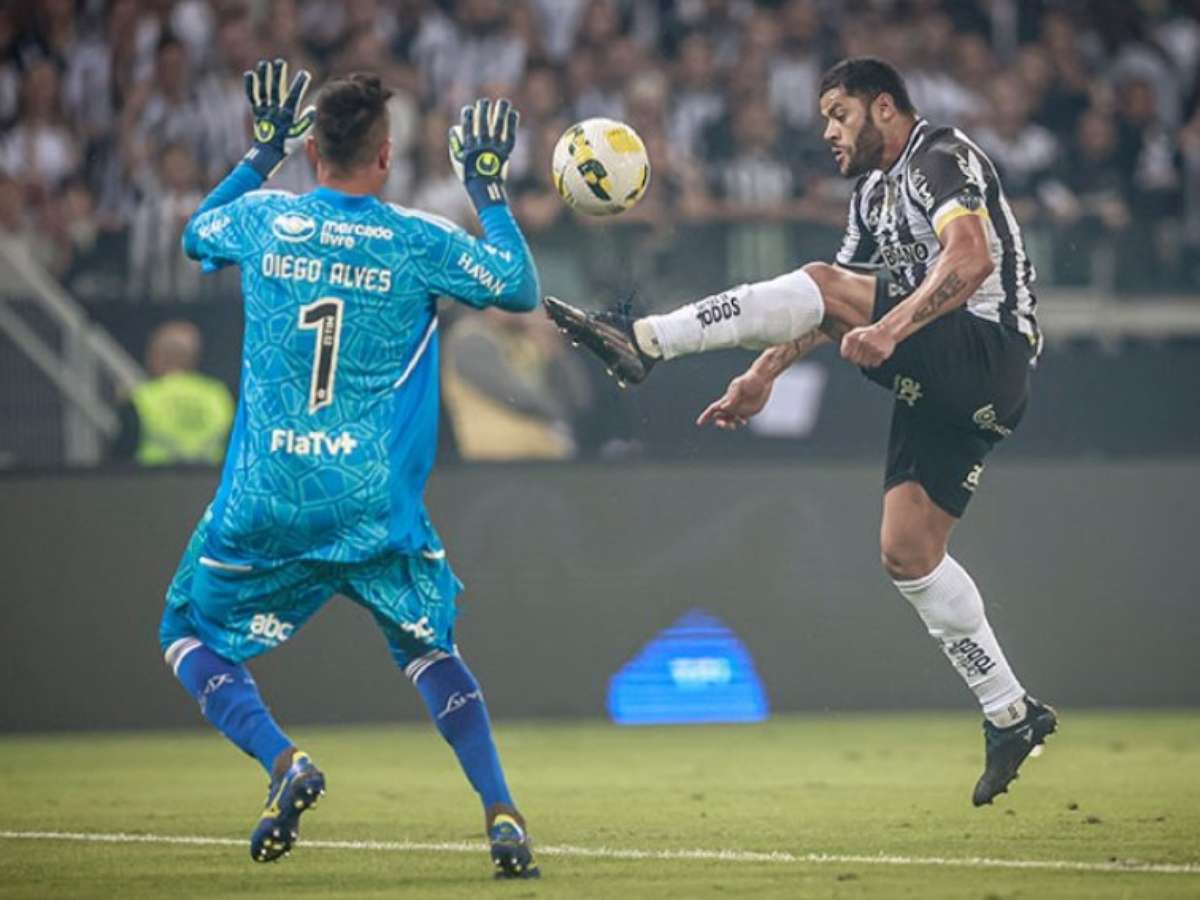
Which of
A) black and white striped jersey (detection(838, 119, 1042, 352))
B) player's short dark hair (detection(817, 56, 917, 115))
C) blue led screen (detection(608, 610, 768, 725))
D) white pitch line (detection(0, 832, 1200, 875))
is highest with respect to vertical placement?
player's short dark hair (detection(817, 56, 917, 115))

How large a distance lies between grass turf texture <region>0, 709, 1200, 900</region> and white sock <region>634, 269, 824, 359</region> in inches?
66.1

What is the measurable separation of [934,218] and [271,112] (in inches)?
88.2

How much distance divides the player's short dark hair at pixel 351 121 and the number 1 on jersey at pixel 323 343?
0.42 metres

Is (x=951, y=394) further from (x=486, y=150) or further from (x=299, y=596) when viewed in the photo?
(x=299, y=596)

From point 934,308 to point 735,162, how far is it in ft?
26.1

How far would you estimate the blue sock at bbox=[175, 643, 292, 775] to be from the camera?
274 inches

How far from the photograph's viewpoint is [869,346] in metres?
7.54

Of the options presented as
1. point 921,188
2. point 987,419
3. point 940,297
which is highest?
point 921,188

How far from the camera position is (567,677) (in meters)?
12.6

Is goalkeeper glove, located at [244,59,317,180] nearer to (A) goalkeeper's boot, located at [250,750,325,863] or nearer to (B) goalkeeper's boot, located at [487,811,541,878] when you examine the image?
(A) goalkeeper's boot, located at [250,750,325,863]

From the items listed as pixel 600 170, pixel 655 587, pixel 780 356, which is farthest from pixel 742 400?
pixel 655 587

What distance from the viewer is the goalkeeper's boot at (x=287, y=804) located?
6.69 metres

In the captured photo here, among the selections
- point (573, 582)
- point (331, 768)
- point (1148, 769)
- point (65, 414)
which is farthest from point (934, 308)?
point (65, 414)

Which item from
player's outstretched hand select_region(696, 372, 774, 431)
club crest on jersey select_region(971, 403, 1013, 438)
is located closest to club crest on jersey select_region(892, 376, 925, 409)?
club crest on jersey select_region(971, 403, 1013, 438)
